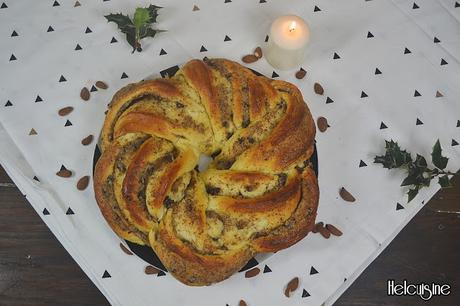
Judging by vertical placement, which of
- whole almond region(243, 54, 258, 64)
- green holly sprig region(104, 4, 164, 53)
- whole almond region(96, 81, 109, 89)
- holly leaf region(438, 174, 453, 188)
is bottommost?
holly leaf region(438, 174, 453, 188)

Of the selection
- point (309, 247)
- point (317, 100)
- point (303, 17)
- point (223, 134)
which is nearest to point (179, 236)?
point (223, 134)

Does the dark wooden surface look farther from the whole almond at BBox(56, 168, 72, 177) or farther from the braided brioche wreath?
the braided brioche wreath

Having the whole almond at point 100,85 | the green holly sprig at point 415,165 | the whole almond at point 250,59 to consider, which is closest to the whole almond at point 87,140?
the whole almond at point 100,85

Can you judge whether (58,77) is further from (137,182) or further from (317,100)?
(317,100)

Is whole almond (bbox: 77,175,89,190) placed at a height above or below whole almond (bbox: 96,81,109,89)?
below

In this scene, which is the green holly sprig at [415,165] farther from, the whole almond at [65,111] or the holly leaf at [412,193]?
the whole almond at [65,111]

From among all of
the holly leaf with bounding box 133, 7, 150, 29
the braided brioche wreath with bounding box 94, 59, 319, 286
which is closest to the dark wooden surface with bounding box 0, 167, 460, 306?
the braided brioche wreath with bounding box 94, 59, 319, 286
